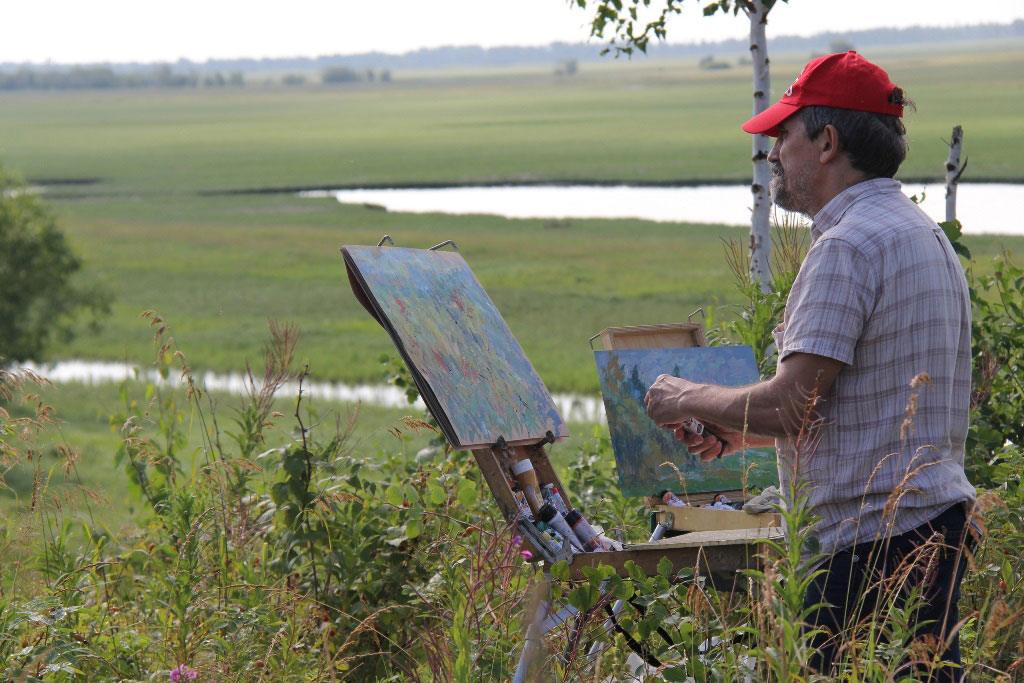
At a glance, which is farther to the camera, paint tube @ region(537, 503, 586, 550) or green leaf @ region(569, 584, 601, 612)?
paint tube @ region(537, 503, 586, 550)

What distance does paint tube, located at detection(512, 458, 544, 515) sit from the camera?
10.1ft

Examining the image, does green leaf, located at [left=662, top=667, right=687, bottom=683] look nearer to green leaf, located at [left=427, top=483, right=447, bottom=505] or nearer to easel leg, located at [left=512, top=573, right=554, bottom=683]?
easel leg, located at [left=512, top=573, right=554, bottom=683]

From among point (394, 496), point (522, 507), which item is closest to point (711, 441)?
point (522, 507)

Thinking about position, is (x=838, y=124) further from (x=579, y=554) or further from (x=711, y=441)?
(x=579, y=554)

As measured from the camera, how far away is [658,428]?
3908mm

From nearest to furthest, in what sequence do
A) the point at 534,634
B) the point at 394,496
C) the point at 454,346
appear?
the point at 534,634
the point at 454,346
the point at 394,496

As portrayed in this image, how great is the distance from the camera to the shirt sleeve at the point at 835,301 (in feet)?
8.33

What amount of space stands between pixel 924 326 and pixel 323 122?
323 feet

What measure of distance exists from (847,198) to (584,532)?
1.05 meters

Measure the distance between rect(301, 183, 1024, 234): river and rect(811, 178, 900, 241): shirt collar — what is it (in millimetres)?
26417

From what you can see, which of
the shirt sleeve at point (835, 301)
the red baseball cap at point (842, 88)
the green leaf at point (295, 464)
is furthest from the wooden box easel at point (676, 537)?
the green leaf at point (295, 464)

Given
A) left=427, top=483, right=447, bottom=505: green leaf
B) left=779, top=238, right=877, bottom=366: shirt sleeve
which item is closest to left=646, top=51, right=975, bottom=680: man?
left=779, top=238, right=877, bottom=366: shirt sleeve

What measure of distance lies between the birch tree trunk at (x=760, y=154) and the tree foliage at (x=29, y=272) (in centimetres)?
1217

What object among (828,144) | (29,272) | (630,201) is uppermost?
(828,144)
